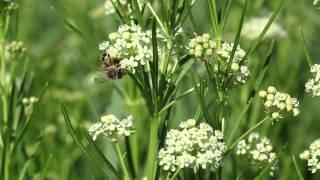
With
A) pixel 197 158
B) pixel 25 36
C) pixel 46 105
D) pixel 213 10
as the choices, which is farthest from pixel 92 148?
pixel 25 36

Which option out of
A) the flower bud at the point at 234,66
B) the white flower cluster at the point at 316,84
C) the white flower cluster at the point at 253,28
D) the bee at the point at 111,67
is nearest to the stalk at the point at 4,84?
the bee at the point at 111,67

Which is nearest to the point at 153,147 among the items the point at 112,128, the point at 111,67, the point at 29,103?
the point at 112,128

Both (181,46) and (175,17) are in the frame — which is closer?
(175,17)

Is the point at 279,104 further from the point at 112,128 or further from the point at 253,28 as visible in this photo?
the point at 253,28

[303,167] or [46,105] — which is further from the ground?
[46,105]

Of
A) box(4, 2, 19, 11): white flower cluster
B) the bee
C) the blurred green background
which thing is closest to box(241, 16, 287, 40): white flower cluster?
the blurred green background

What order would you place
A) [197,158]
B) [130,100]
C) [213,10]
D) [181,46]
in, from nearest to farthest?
[197,158] < [213,10] < [181,46] < [130,100]

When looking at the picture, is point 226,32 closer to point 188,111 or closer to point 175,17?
point 188,111
